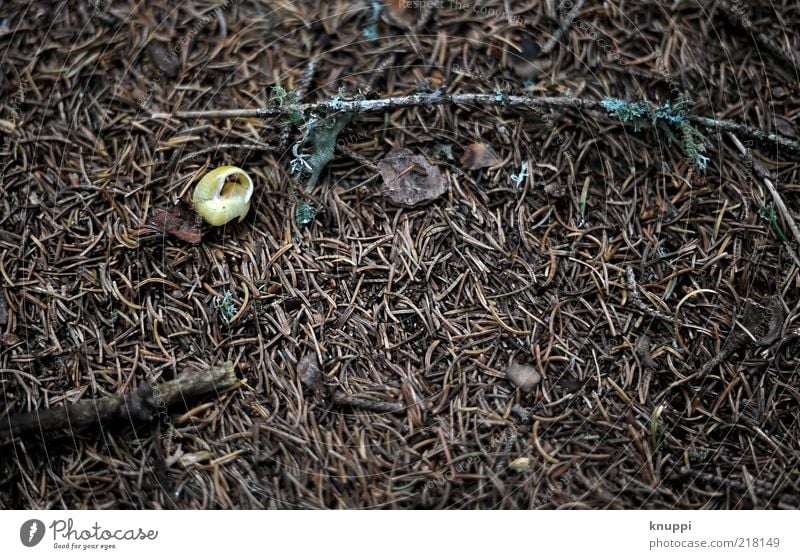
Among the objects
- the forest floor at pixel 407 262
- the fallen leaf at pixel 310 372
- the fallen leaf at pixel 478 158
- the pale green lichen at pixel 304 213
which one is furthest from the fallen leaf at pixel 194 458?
the fallen leaf at pixel 478 158

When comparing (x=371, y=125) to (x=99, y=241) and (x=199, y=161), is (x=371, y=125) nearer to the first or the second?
(x=199, y=161)

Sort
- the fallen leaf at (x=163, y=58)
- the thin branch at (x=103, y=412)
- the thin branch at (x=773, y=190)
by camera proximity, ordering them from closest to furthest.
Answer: the thin branch at (x=103, y=412) → the thin branch at (x=773, y=190) → the fallen leaf at (x=163, y=58)

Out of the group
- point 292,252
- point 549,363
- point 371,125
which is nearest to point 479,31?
point 371,125

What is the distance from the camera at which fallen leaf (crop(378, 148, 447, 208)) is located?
5.77 feet

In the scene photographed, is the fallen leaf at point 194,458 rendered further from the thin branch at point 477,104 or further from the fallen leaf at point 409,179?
the thin branch at point 477,104

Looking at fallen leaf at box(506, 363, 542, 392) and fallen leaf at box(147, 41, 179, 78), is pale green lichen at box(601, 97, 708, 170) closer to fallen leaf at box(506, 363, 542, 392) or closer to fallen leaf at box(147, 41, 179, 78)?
fallen leaf at box(506, 363, 542, 392)

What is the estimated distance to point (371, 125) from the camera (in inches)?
70.1

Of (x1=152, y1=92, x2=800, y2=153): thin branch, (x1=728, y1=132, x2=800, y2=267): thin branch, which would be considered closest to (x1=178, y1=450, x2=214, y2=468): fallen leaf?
(x1=152, y1=92, x2=800, y2=153): thin branch

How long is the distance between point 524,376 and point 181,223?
1147mm

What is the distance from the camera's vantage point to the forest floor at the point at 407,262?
163cm

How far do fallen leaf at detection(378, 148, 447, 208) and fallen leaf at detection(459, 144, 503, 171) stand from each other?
9cm

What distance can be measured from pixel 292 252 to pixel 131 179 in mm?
561

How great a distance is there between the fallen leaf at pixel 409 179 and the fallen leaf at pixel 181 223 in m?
0.59

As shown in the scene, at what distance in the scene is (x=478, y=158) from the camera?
1.77 metres
